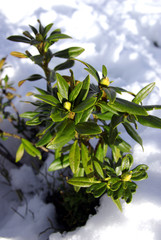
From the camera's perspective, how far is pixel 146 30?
2020mm

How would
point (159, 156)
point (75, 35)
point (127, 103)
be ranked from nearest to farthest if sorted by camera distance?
point (127, 103) < point (159, 156) < point (75, 35)

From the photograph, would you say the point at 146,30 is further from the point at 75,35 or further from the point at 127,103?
the point at 127,103

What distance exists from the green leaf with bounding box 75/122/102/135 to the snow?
0.44 metres

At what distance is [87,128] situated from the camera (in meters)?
0.66

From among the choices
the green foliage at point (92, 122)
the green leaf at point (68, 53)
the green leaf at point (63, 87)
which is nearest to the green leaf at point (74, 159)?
the green foliage at point (92, 122)

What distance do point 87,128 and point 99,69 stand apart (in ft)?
3.71

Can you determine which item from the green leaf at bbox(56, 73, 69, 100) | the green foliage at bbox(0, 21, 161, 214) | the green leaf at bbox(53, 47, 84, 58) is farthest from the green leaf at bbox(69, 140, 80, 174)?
the green leaf at bbox(53, 47, 84, 58)

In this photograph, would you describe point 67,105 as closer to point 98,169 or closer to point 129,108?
point 129,108

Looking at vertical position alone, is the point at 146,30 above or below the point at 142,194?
above

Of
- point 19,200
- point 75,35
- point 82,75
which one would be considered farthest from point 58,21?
point 19,200

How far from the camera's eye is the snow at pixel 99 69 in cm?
89

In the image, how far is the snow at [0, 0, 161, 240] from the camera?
35.2 inches

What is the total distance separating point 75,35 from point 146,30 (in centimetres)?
68

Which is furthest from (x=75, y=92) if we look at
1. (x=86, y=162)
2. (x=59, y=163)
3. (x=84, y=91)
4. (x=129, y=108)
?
(x=59, y=163)
